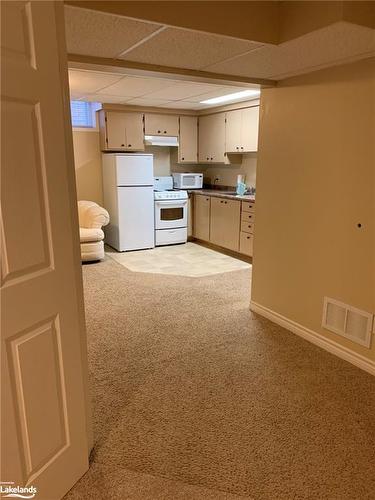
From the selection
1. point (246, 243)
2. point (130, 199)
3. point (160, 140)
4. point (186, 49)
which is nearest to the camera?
point (186, 49)

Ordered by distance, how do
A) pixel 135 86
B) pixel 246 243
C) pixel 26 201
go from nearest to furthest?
pixel 26 201, pixel 135 86, pixel 246 243

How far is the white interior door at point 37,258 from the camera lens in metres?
1.22

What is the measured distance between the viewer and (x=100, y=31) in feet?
6.24

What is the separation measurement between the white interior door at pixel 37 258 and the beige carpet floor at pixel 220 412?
16.1 inches

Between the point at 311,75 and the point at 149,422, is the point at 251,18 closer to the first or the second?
the point at 311,75

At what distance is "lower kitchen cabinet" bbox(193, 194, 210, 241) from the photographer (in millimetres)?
6129

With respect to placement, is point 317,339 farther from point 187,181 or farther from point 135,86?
point 187,181

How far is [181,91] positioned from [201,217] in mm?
2419

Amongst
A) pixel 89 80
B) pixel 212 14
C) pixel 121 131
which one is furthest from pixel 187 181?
pixel 212 14

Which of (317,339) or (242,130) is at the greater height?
(242,130)

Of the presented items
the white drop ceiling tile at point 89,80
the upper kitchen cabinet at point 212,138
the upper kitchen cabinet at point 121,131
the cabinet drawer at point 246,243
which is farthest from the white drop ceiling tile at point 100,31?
the upper kitchen cabinet at point 212,138

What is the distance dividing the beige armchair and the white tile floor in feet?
1.31

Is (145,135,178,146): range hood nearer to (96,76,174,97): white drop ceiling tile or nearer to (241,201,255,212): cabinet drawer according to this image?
(96,76,174,97): white drop ceiling tile

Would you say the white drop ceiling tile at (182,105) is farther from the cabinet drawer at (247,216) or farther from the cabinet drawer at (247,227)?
the cabinet drawer at (247,227)
